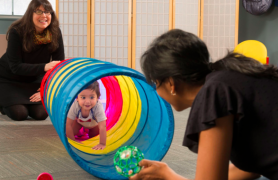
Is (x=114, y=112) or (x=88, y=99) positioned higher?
(x=88, y=99)

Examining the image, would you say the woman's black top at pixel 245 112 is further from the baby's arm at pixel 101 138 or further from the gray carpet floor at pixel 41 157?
the baby's arm at pixel 101 138

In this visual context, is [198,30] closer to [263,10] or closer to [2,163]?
[263,10]

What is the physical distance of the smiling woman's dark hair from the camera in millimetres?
2596

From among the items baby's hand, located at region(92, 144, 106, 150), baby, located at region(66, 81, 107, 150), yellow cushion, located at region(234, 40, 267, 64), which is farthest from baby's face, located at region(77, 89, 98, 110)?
yellow cushion, located at region(234, 40, 267, 64)

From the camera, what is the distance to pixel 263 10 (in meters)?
4.73

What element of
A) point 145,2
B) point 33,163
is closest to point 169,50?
point 33,163

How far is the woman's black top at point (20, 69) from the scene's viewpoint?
2.64 meters

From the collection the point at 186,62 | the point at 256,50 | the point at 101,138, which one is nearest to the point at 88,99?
the point at 101,138

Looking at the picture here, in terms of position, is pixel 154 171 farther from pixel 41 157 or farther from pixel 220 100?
pixel 41 157

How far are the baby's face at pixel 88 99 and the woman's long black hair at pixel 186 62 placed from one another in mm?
986

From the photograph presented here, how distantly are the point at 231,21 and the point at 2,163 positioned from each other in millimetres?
4162

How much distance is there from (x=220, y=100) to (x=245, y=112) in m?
0.08

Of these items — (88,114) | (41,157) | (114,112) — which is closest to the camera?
(41,157)

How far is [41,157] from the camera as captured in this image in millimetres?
1580
